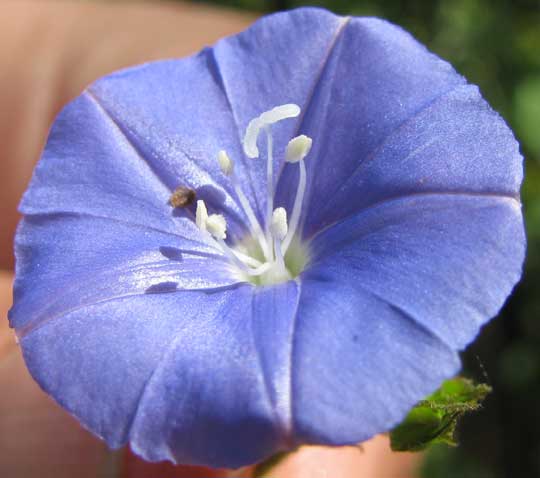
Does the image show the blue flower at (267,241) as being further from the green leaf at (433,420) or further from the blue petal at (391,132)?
the green leaf at (433,420)

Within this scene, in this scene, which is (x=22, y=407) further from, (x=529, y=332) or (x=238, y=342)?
(x=529, y=332)

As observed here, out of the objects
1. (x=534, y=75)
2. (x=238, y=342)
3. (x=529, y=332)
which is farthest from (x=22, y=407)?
(x=534, y=75)

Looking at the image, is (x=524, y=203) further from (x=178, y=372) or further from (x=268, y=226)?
(x=178, y=372)

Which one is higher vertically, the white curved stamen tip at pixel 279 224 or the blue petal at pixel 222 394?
A: the white curved stamen tip at pixel 279 224

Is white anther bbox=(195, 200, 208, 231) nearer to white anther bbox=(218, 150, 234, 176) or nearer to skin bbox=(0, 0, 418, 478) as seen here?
white anther bbox=(218, 150, 234, 176)

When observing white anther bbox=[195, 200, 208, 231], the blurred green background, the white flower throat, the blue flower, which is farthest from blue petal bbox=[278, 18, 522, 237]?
the blurred green background

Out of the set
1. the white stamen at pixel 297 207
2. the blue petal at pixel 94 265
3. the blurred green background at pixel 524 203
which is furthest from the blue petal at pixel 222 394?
the blurred green background at pixel 524 203

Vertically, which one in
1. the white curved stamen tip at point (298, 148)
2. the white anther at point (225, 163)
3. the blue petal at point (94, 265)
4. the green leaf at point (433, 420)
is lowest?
the green leaf at point (433, 420)
